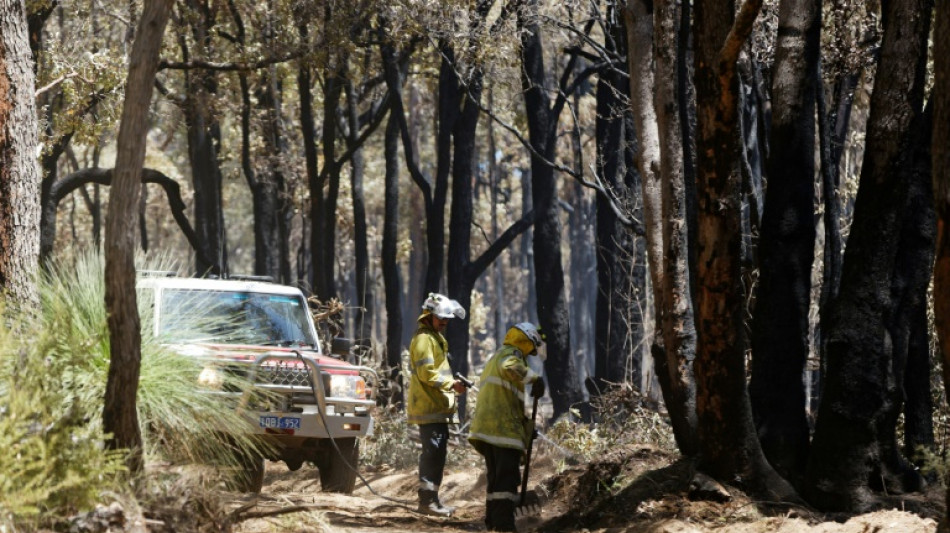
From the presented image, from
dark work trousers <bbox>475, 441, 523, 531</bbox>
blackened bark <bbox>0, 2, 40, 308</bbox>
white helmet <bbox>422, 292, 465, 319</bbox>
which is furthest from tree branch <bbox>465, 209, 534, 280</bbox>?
blackened bark <bbox>0, 2, 40, 308</bbox>

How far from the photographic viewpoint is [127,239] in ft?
22.4

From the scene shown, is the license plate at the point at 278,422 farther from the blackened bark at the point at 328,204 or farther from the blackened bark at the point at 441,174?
the blackened bark at the point at 328,204

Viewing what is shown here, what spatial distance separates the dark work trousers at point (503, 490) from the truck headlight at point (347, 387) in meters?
2.12

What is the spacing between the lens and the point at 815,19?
32.8 ft

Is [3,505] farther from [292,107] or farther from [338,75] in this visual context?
[292,107]

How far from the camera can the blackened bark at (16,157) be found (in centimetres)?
980

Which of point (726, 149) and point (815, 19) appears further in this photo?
point (815, 19)

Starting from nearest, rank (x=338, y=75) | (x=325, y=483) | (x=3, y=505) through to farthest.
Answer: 1. (x=3, y=505)
2. (x=325, y=483)
3. (x=338, y=75)

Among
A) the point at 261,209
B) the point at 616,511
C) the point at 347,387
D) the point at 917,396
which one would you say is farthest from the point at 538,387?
the point at 261,209

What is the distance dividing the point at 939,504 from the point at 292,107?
1042 inches

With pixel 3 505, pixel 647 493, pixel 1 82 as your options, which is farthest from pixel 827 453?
pixel 1 82

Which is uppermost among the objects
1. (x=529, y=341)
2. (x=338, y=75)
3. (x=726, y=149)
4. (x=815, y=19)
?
(x=338, y=75)

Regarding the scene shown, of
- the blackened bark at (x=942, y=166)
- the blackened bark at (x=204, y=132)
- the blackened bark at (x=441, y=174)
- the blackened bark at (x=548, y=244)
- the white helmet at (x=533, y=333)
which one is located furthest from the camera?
the blackened bark at (x=204, y=132)

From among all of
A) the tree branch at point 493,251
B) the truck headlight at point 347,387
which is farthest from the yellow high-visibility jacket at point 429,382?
the tree branch at point 493,251
